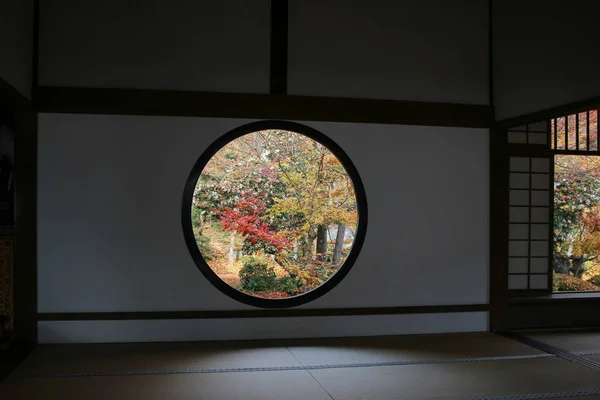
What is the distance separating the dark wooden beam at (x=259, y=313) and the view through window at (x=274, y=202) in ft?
11.6

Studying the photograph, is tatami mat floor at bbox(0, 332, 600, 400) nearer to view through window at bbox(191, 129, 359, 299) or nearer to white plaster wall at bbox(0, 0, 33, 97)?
white plaster wall at bbox(0, 0, 33, 97)

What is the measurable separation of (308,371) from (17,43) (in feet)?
10.6

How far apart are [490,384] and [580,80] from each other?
2.29 metres

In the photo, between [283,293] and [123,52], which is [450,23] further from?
[283,293]

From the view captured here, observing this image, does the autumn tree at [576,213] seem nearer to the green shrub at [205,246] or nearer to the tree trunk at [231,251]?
the tree trunk at [231,251]

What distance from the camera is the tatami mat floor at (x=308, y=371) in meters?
3.48

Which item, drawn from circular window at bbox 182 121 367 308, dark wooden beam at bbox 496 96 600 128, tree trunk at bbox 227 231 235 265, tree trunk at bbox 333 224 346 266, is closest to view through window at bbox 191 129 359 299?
circular window at bbox 182 121 367 308

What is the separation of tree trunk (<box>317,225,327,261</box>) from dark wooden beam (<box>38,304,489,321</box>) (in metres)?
3.88

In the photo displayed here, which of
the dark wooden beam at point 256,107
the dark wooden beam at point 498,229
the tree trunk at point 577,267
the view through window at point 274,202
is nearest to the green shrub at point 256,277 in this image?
the view through window at point 274,202

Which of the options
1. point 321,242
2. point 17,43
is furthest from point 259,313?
point 321,242

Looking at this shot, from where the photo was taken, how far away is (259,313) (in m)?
4.88

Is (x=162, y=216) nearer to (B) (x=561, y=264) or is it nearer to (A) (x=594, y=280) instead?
(B) (x=561, y=264)

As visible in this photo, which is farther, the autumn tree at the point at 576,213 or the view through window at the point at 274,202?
the autumn tree at the point at 576,213

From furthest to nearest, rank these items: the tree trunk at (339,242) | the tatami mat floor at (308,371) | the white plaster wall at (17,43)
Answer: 1. the tree trunk at (339,242)
2. the white plaster wall at (17,43)
3. the tatami mat floor at (308,371)
